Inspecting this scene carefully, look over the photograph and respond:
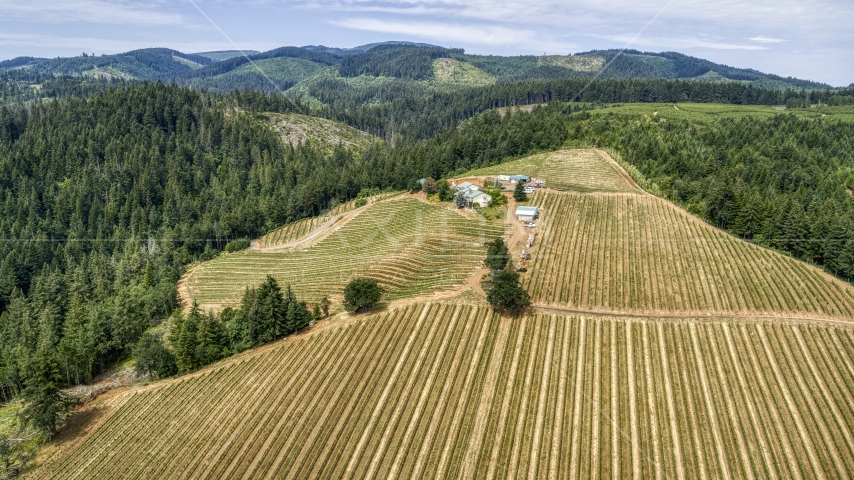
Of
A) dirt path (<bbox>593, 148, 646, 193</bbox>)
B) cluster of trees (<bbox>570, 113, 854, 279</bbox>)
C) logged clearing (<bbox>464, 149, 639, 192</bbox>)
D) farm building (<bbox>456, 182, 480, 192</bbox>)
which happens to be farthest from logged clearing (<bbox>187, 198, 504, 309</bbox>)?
cluster of trees (<bbox>570, 113, 854, 279</bbox>)

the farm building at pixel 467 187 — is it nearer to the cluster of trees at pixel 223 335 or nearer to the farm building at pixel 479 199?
the farm building at pixel 479 199

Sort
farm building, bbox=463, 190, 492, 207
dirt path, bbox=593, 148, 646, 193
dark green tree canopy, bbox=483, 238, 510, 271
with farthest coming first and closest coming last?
dirt path, bbox=593, 148, 646, 193
farm building, bbox=463, 190, 492, 207
dark green tree canopy, bbox=483, 238, 510, 271

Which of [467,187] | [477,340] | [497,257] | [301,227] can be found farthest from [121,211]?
[477,340]

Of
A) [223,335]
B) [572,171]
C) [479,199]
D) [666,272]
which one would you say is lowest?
[223,335]

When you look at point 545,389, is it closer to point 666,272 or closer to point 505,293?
point 505,293

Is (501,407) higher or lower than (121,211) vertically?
higher

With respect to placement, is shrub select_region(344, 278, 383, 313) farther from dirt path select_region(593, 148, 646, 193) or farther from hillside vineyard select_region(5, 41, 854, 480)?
dirt path select_region(593, 148, 646, 193)

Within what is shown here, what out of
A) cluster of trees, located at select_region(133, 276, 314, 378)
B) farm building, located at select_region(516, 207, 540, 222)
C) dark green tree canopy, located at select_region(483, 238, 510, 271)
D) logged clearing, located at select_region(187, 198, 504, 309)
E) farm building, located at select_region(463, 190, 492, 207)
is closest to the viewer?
cluster of trees, located at select_region(133, 276, 314, 378)
